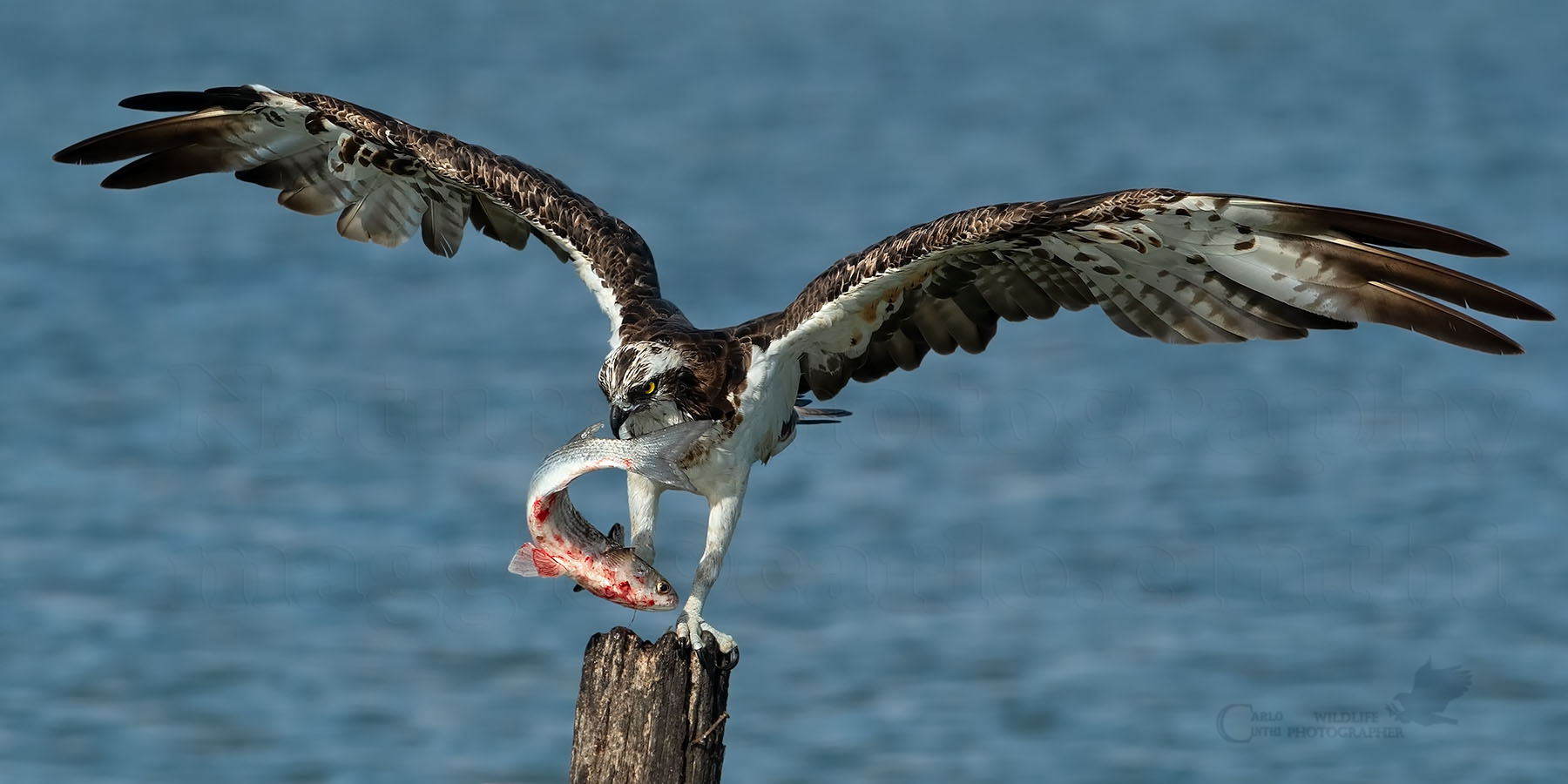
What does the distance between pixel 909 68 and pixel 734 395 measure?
2790cm

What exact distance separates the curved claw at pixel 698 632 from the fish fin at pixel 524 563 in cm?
72

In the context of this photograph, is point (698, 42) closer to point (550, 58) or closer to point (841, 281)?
point (550, 58)

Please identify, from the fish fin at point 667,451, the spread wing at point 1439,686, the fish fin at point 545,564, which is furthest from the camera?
the spread wing at point 1439,686

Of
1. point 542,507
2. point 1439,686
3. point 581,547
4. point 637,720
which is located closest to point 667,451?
point 581,547

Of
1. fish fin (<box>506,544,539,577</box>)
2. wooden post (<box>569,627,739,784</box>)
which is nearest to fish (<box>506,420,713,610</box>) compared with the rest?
fish fin (<box>506,544,539,577</box>)

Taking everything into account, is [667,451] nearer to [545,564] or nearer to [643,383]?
[643,383]

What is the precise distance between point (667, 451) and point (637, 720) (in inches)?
65.7

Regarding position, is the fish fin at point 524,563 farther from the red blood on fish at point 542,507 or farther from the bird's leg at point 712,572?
the bird's leg at point 712,572

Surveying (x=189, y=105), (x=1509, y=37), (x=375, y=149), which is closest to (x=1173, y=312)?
(x=375, y=149)

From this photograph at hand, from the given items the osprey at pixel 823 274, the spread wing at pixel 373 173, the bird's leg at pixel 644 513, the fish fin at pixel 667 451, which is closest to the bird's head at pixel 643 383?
the osprey at pixel 823 274

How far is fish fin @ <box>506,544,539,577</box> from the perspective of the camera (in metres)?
8.73

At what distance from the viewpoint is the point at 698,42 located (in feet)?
125

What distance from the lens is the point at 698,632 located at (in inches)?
340

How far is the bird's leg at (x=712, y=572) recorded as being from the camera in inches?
340
